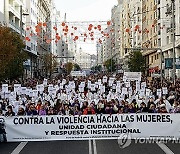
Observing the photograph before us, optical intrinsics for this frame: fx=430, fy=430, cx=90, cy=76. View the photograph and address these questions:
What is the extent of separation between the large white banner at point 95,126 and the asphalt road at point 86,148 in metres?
0.29

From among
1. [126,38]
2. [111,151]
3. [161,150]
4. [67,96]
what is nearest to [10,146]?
[111,151]

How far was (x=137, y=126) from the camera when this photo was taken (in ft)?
51.8

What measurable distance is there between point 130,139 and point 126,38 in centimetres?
10385

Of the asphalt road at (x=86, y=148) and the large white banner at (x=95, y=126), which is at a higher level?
the large white banner at (x=95, y=126)

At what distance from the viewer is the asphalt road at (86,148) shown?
559 inches

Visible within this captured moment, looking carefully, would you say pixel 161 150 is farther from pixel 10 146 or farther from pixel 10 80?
pixel 10 80

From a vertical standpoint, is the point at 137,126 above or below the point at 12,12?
below

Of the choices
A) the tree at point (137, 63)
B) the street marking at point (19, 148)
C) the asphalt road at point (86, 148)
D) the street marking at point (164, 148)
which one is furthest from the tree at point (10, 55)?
the tree at point (137, 63)

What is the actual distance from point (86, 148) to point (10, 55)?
83.1 ft

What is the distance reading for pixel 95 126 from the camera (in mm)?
15727

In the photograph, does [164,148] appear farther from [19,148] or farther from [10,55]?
[10,55]

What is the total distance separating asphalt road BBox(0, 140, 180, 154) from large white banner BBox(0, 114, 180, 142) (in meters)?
0.29

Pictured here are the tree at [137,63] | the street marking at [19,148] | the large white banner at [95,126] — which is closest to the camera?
the street marking at [19,148]

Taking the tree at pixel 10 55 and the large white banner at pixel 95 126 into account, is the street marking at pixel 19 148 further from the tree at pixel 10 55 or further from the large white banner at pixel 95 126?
the tree at pixel 10 55
